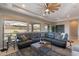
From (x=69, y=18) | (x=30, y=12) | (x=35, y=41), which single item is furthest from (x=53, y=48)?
(x=30, y=12)

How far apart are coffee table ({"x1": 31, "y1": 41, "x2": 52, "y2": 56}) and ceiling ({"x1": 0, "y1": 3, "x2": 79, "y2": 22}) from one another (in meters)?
0.66

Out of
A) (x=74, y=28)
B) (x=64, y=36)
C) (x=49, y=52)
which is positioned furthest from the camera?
(x=74, y=28)

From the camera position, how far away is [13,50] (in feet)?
6.41

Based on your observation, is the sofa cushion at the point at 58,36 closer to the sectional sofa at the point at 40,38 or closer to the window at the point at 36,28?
the sectional sofa at the point at 40,38

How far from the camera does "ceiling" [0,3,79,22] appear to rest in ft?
6.19

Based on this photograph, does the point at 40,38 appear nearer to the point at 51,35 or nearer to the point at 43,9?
the point at 51,35

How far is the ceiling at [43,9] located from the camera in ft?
6.19

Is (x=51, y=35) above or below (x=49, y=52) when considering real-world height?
above

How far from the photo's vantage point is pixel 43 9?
2.02m

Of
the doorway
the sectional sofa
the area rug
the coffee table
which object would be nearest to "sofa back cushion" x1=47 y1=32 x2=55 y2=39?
the sectional sofa

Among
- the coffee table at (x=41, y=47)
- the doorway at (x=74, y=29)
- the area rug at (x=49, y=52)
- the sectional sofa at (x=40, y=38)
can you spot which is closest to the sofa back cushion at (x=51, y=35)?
the sectional sofa at (x=40, y=38)

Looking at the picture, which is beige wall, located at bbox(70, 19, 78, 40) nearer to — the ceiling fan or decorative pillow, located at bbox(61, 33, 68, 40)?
decorative pillow, located at bbox(61, 33, 68, 40)

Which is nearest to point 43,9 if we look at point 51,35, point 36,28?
point 36,28

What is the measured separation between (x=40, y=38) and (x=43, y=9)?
737 mm
